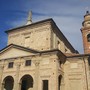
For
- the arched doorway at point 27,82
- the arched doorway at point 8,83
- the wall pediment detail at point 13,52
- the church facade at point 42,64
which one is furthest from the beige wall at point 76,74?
the arched doorway at point 8,83

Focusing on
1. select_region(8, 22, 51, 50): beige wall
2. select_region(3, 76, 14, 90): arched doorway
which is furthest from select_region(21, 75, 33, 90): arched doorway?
select_region(8, 22, 51, 50): beige wall

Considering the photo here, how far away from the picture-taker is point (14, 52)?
21172 mm

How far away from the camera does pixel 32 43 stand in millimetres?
22938

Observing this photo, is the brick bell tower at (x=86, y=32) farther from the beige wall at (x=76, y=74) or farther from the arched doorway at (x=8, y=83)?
the arched doorway at (x=8, y=83)

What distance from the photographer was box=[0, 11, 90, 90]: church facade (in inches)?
715

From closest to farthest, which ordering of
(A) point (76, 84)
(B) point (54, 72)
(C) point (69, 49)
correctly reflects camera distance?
1. (B) point (54, 72)
2. (A) point (76, 84)
3. (C) point (69, 49)

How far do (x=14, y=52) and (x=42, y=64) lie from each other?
4.84m

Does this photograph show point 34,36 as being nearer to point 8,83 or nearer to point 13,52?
point 13,52

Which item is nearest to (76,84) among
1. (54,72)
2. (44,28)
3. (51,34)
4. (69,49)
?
(54,72)

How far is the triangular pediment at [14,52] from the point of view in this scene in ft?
65.8

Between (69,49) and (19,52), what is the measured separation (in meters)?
12.7

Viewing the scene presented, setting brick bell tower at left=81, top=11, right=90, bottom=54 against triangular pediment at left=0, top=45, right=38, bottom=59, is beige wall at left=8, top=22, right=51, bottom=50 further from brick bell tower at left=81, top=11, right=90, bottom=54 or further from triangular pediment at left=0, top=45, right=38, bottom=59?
brick bell tower at left=81, top=11, right=90, bottom=54

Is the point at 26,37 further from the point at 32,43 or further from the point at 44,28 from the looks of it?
the point at 44,28

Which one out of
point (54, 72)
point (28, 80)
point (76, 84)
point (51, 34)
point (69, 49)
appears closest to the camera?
point (54, 72)
